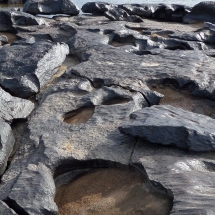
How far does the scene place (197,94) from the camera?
453cm

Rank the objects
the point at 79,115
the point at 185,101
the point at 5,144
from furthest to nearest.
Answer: the point at 185,101 → the point at 79,115 → the point at 5,144

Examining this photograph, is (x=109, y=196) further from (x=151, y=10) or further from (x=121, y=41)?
(x=151, y=10)

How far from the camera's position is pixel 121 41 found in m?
7.06

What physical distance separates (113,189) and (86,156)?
1.50 ft

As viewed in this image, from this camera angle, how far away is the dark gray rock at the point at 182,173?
8.14 feet

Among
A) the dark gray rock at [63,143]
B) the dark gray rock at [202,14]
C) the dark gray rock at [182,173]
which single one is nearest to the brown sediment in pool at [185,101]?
the dark gray rock at [63,143]

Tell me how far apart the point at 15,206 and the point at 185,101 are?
260cm

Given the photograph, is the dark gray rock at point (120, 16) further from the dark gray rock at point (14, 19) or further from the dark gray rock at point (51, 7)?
the dark gray rock at point (14, 19)

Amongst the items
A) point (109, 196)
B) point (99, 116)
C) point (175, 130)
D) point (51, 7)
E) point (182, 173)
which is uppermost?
point (175, 130)

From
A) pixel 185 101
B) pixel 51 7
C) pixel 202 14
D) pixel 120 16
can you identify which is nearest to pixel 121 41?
pixel 120 16

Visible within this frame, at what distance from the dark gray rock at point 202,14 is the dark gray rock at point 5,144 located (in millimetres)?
7165

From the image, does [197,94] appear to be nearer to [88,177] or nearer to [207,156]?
[207,156]

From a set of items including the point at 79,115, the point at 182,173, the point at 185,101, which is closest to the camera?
the point at 182,173

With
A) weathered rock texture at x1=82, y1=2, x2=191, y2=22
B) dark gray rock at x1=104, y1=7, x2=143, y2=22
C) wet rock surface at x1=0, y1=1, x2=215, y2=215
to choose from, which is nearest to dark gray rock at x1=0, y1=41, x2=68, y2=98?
wet rock surface at x1=0, y1=1, x2=215, y2=215
